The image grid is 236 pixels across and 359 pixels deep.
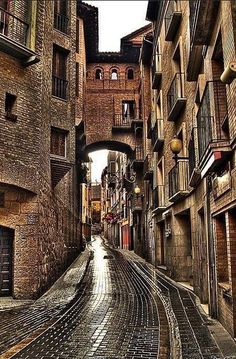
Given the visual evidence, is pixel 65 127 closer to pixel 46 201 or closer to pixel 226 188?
pixel 46 201

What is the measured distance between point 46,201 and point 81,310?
14.8 feet

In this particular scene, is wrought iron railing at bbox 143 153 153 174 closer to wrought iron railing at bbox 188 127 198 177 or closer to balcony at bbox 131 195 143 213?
balcony at bbox 131 195 143 213

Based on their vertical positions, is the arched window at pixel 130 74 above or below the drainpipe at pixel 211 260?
above

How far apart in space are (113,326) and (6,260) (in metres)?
4.96

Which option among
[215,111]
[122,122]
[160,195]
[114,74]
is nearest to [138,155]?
[122,122]

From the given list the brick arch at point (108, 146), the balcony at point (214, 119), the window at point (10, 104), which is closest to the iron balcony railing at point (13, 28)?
the window at point (10, 104)

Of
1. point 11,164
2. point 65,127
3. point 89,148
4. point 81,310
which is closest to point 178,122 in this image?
point 65,127

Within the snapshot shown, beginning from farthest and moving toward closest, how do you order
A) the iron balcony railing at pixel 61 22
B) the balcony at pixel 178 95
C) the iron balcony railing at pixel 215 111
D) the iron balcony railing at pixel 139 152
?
the iron balcony railing at pixel 139 152 → the iron balcony railing at pixel 61 22 → the balcony at pixel 178 95 → the iron balcony railing at pixel 215 111

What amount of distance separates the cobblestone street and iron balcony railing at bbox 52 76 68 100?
26.1ft

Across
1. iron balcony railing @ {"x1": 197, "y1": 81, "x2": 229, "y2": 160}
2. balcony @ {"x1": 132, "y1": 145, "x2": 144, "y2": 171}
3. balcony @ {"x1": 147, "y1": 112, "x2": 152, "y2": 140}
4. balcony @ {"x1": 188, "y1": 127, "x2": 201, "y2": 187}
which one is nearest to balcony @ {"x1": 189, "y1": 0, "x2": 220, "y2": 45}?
iron balcony railing @ {"x1": 197, "y1": 81, "x2": 229, "y2": 160}

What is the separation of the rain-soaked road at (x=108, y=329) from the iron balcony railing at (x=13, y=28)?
778 cm

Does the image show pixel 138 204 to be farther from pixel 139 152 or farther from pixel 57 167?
pixel 57 167

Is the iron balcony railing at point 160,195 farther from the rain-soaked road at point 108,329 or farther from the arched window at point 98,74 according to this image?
the arched window at point 98,74

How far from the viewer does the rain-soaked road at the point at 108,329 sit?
5887 millimetres
